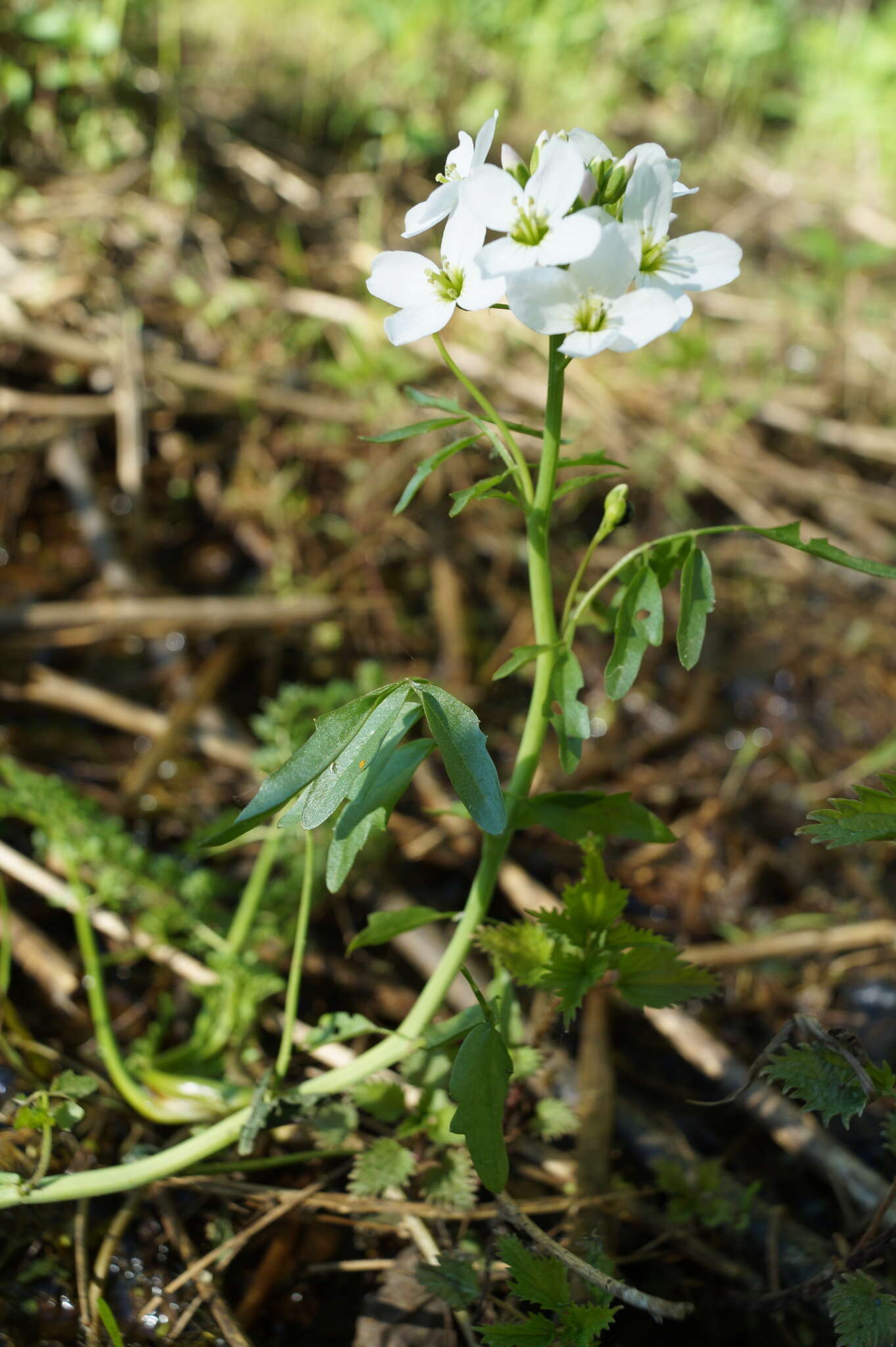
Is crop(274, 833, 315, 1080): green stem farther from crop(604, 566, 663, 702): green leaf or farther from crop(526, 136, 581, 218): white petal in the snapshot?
crop(526, 136, 581, 218): white petal

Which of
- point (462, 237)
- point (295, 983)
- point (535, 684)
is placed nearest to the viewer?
point (462, 237)

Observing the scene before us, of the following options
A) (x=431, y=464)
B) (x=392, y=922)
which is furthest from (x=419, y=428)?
(x=392, y=922)

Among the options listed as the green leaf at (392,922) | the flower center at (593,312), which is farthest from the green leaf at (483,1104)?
the flower center at (593,312)

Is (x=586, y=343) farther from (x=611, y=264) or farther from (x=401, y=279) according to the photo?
(x=401, y=279)

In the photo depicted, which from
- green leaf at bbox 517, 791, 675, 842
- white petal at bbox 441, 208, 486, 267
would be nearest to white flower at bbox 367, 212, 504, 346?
white petal at bbox 441, 208, 486, 267

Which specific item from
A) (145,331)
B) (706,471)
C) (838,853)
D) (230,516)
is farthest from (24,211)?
(838,853)

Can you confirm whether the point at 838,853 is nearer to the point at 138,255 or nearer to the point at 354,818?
the point at 354,818
